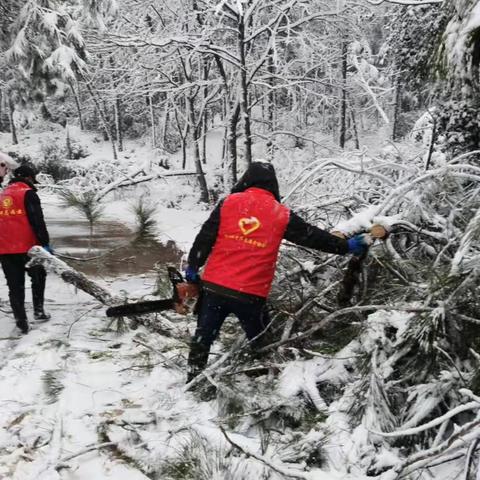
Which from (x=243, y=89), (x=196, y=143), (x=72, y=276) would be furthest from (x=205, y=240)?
(x=196, y=143)

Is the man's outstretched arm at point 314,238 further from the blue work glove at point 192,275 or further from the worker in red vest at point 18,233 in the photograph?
the worker in red vest at point 18,233

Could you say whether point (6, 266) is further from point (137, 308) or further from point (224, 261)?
point (224, 261)

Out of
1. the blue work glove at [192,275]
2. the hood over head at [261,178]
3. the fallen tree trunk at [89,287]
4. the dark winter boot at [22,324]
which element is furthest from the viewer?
the dark winter boot at [22,324]

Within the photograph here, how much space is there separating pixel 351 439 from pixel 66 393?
5.97 feet

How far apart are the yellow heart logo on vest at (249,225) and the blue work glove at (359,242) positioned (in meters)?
0.59

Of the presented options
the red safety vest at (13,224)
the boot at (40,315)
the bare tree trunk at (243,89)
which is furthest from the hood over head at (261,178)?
the bare tree trunk at (243,89)

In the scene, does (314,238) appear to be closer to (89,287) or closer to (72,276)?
(89,287)

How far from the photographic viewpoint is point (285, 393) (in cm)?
282

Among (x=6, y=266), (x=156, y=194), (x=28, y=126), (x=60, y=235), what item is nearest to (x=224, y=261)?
(x=6, y=266)

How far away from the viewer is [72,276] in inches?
170

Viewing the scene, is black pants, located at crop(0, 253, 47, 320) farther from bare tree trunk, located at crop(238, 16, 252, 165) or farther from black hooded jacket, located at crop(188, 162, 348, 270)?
bare tree trunk, located at crop(238, 16, 252, 165)

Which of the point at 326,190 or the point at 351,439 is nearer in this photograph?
the point at 351,439

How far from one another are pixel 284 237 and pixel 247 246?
252mm

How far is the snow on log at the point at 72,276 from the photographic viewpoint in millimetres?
4219
